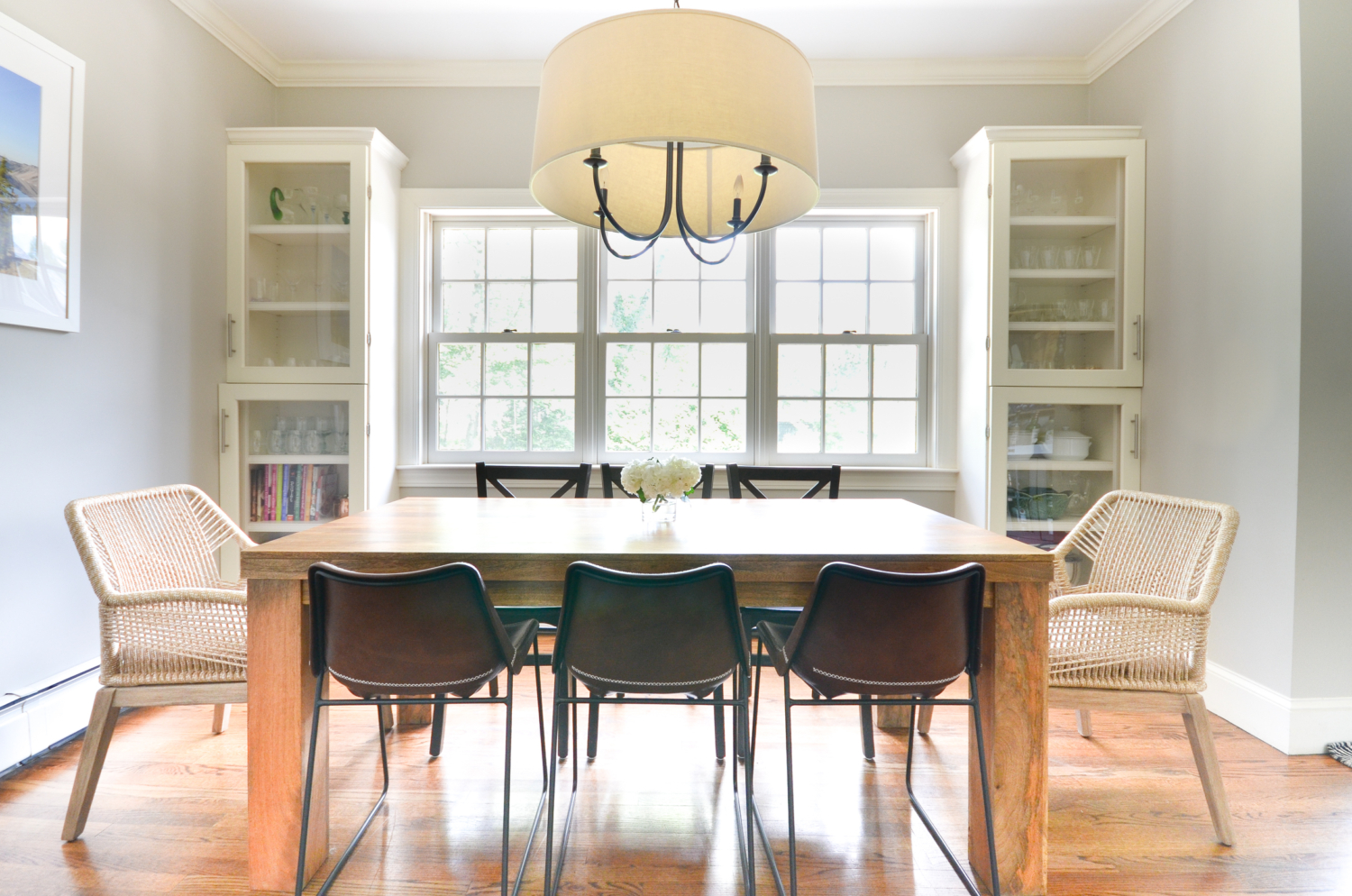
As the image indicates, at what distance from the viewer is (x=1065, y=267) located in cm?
311

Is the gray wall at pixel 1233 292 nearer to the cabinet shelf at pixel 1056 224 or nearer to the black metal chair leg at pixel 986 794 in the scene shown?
the cabinet shelf at pixel 1056 224

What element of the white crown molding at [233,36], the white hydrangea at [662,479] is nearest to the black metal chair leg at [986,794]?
the white hydrangea at [662,479]

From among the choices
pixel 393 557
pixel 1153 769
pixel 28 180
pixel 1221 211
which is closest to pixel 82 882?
pixel 393 557

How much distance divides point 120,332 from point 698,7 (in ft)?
8.32

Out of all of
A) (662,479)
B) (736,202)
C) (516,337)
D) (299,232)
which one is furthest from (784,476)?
(299,232)

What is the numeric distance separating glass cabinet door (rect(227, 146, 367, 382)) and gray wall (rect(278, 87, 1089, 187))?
1.46ft

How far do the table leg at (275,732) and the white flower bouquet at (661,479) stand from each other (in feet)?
2.89

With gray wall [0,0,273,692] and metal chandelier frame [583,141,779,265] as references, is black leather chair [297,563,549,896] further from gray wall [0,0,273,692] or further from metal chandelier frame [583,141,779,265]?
gray wall [0,0,273,692]

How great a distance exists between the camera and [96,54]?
7.93 feet

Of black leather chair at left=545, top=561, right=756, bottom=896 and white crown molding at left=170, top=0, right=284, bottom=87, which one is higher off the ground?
white crown molding at left=170, top=0, right=284, bottom=87

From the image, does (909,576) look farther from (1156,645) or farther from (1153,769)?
(1153,769)

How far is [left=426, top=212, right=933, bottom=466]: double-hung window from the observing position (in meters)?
3.59

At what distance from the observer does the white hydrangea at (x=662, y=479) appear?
1996 mm

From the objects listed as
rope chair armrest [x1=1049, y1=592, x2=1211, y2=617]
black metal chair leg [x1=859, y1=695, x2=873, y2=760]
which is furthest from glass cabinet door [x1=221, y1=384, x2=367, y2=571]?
rope chair armrest [x1=1049, y1=592, x2=1211, y2=617]
